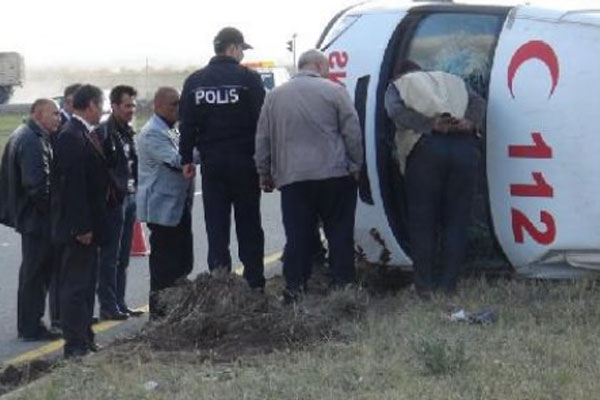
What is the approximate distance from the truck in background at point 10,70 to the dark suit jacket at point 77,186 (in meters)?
57.9

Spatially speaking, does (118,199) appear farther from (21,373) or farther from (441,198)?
(441,198)

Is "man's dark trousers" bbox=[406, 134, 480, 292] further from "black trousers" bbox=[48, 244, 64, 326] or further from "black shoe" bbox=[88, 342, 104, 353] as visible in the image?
"black trousers" bbox=[48, 244, 64, 326]

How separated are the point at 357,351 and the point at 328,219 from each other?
1.99 metres

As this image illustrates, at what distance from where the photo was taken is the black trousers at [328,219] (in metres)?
8.79

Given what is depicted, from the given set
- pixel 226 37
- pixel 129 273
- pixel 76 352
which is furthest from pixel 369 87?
pixel 129 273

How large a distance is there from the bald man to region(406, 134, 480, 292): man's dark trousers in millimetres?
2507

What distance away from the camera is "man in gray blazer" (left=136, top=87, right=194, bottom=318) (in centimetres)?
Result: 917

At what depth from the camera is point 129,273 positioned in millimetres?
12297

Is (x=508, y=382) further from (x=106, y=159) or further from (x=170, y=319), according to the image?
(x=106, y=159)

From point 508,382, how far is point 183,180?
3671 millimetres

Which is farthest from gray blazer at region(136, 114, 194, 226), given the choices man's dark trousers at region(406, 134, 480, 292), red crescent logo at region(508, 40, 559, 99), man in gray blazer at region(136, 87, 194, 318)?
red crescent logo at region(508, 40, 559, 99)

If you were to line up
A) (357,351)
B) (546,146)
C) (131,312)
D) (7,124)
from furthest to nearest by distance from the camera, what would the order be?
(7,124) → (131,312) → (546,146) → (357,351)

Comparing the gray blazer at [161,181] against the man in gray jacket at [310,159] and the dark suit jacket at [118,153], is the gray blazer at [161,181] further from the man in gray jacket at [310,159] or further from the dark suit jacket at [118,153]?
the man in gray jacket at [310,159]

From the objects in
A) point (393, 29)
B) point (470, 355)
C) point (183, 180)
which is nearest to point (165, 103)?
point (183, 180)
